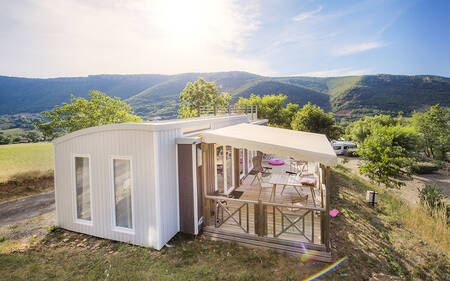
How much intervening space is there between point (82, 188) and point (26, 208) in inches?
189

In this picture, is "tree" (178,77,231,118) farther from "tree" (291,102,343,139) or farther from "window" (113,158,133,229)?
"window" (113,158,133,229)

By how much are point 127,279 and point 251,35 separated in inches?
822

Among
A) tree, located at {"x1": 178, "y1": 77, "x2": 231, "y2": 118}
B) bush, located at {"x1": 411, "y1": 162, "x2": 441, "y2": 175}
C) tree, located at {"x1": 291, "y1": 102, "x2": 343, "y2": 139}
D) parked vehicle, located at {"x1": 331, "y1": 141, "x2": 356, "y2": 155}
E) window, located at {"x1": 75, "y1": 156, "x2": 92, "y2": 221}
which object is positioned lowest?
bush, located at {"x1": 411, "y1": 162, "x2": 441, "y2": 175}

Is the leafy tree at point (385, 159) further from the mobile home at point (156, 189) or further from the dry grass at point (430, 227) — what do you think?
the mobile home at point (156, 189)

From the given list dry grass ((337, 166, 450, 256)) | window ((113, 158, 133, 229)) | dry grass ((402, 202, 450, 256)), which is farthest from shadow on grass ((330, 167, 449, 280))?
window ((113, 158, 133, 229))

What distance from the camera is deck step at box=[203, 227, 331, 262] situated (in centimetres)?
432

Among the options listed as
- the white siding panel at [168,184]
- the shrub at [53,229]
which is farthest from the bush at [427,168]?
the shrub at [53,229]

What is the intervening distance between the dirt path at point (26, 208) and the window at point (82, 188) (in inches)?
123

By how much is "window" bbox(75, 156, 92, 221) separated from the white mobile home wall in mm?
122

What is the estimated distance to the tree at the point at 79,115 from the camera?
653 inches

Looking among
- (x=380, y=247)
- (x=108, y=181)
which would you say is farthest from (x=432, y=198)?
(x=108, y=181)

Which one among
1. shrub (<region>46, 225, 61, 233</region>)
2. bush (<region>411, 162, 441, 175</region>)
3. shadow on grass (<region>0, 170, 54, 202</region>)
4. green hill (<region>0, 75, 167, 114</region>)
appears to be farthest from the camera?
green hill (<region>0, 75, 167, 114</region>)

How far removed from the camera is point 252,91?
61.7 metres

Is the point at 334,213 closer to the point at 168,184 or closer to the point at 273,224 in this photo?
the point at 273,224
